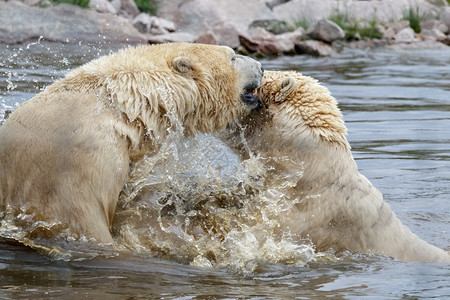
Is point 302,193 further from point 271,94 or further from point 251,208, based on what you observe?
point 271,94

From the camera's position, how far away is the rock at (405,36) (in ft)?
61.6

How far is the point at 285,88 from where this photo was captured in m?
5.00

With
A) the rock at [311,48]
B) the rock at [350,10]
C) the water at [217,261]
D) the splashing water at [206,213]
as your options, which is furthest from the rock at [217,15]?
the splashing water at [206,213]

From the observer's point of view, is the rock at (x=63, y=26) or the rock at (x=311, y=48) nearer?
the rock at (x=63, y=26)

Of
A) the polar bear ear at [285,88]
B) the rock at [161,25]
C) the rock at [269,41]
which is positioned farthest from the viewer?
the rock at [161,25]

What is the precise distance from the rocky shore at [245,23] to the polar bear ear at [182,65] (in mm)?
9775

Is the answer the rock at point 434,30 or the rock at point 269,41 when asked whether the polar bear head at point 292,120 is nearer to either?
the rock at point 269,41

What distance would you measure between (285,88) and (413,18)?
54.2 ft

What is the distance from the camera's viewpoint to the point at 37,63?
39.2 feet

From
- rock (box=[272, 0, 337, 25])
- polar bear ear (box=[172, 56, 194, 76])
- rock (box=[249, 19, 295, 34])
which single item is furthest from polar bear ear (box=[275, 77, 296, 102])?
rock (box=[272, 0, 337, 25])

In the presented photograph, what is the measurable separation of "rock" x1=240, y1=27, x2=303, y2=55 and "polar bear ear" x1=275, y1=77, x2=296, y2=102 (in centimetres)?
1075

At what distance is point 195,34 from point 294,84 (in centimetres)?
1152

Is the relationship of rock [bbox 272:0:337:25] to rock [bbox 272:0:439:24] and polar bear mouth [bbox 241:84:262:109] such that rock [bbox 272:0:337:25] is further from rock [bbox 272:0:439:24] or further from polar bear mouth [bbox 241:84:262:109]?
polar bear mouth [bbox 241:84:262:109]

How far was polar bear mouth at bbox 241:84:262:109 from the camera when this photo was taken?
4.92m
